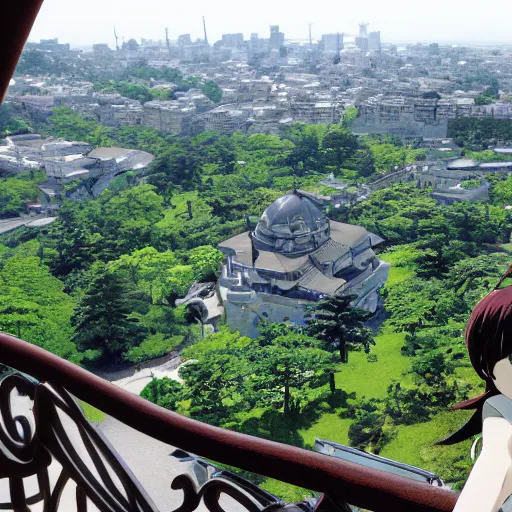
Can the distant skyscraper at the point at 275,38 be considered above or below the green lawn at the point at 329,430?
above

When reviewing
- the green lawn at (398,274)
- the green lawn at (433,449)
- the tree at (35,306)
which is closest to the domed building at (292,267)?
the green lawn at (398,274)

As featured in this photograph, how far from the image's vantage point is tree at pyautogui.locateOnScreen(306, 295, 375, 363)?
21.6 feet

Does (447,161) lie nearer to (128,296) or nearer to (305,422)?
(128,296)

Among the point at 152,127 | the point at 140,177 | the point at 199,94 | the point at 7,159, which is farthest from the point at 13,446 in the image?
the point at 199,94

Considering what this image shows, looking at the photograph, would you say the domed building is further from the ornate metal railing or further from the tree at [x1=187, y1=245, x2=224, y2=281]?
the ornate metal railing

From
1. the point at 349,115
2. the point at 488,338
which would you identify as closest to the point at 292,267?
the point at 488,338

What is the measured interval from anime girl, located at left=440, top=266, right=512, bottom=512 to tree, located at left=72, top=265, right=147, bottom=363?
6871 mm

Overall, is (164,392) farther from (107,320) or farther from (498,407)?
(498,407)

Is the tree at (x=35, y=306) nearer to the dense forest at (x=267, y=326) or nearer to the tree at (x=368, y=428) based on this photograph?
the dense forest at (x=267, y=326)

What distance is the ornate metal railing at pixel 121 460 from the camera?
Answer: 37 centimetres

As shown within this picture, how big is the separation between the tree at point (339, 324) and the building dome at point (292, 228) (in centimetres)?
102

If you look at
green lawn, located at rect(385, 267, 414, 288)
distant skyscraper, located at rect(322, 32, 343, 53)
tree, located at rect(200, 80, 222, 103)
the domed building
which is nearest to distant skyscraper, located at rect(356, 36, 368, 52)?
distant skyscraper, located at rect(322, 32, 343, 53)

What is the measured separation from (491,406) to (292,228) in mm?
7459

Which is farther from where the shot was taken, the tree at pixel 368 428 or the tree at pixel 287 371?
the tree at pixel 287 371
